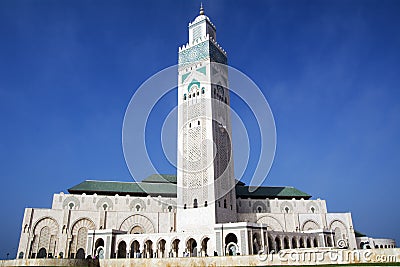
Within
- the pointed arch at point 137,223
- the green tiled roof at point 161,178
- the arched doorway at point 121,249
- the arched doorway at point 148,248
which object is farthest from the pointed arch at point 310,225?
the arched doorway at point 121,249

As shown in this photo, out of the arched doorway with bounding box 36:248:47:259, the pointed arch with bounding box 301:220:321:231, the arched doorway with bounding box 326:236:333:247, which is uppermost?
the pointed arch with bounding box 301:220:321:231

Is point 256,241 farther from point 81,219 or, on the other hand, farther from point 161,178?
point 81,219

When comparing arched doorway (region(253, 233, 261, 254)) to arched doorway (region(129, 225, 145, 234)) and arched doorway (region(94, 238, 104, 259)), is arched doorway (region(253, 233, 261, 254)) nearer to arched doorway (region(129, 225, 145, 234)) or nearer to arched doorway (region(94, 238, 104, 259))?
arched doorway (region(129, 225, 145, 234))

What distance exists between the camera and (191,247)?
2428cm

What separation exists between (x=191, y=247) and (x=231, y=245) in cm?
324

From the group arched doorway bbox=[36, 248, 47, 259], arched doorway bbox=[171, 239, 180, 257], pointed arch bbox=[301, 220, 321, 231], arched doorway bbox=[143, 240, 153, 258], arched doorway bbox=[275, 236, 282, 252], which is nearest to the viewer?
arched doorway bbox=[171, 239, 180, 257]

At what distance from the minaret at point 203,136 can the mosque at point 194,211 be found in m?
0.08

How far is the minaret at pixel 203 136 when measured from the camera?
84.9ft

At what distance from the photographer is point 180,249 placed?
23828mm

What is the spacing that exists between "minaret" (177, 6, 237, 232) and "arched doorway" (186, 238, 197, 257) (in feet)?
3.43

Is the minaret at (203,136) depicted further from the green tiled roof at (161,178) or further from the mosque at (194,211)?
the green tiled roof at (161,178)

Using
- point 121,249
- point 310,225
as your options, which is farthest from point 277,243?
point 121,249

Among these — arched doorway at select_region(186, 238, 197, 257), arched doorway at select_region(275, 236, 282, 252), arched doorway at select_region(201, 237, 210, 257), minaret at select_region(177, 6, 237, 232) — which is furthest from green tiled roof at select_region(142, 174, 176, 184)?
arched doorway at select_region(275, 236, 282, 252)

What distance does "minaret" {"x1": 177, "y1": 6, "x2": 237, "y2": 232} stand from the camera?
1019 inches
